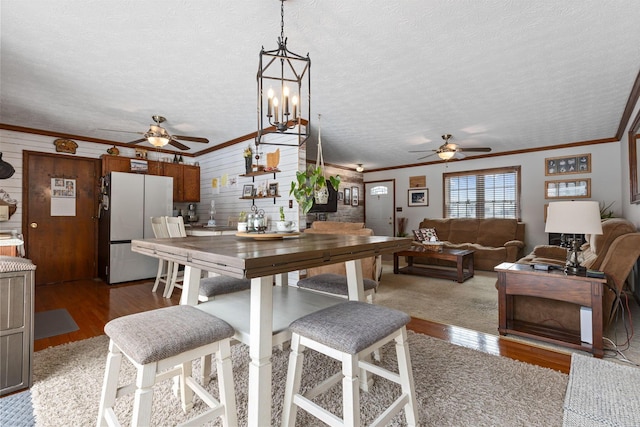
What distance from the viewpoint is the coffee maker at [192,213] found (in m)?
5.78

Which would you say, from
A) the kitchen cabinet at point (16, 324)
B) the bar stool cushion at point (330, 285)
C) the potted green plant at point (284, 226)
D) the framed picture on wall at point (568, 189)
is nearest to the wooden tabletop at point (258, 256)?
the bar stool cushion at point (330, 285)

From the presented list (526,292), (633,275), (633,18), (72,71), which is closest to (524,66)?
(633,18)

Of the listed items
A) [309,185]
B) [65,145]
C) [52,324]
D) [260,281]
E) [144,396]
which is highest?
[65,145]

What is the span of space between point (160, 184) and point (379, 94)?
3674 millimetres

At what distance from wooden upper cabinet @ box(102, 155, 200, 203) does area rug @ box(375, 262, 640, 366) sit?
3874 mm

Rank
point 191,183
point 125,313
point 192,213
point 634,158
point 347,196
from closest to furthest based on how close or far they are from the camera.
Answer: point 125,313
point 634,158
point 191,183
point 192,213
point 347,196

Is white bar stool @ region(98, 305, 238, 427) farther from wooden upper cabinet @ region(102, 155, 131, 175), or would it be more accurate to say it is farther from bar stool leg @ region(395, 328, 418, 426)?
wooden upper cabinet @ region(102, 155, 131, 175)

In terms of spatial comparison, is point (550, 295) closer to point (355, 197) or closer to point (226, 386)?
point (226, 386)

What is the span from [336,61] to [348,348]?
2.38m

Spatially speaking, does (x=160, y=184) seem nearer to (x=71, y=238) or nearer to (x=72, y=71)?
(x=71, y=238)

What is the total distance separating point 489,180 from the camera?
6551 millimetres

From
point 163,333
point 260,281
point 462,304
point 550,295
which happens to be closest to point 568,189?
point 462,304

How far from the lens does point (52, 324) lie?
2824 mm

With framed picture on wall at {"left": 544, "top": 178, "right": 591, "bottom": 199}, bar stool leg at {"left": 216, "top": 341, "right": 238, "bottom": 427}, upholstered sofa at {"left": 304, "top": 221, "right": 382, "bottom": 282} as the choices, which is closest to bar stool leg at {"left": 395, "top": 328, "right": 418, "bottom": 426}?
bar stool leg at {"left": 216, "top": 341, "right": 238, "bottom": 427}
